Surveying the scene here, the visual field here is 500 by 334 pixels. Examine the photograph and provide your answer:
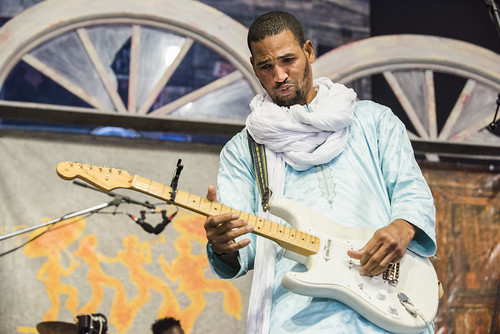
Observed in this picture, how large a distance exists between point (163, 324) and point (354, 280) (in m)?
2.70

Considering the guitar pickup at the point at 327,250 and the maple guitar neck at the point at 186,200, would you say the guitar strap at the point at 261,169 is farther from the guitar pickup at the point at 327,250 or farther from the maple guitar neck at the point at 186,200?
the guitar pickup at the point at 327,250

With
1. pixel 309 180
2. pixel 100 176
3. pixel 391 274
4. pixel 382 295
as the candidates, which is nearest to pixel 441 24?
pixel 309 180

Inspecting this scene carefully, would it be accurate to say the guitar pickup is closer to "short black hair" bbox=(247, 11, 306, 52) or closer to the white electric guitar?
the white electric guitar

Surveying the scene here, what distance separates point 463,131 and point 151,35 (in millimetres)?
2886

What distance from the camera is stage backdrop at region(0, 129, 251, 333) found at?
4.42 meters

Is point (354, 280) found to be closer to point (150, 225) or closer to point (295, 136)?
point (295, 136)

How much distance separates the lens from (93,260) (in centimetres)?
455

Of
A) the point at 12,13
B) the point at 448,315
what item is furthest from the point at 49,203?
the point at 448,315

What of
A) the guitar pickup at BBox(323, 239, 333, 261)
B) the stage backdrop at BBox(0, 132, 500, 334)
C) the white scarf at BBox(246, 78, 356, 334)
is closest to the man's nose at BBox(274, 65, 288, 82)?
the white scarf at BBox(246, 78, 356, 334)

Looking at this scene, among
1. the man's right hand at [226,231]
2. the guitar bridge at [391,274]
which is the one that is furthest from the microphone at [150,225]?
the guitar bridge at [391,274]

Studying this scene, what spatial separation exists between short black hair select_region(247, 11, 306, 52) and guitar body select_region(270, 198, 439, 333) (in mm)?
798

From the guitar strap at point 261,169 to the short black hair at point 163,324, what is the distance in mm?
2400

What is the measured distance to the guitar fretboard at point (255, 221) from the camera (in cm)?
214

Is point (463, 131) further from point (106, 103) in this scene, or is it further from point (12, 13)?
point (12, 13)
